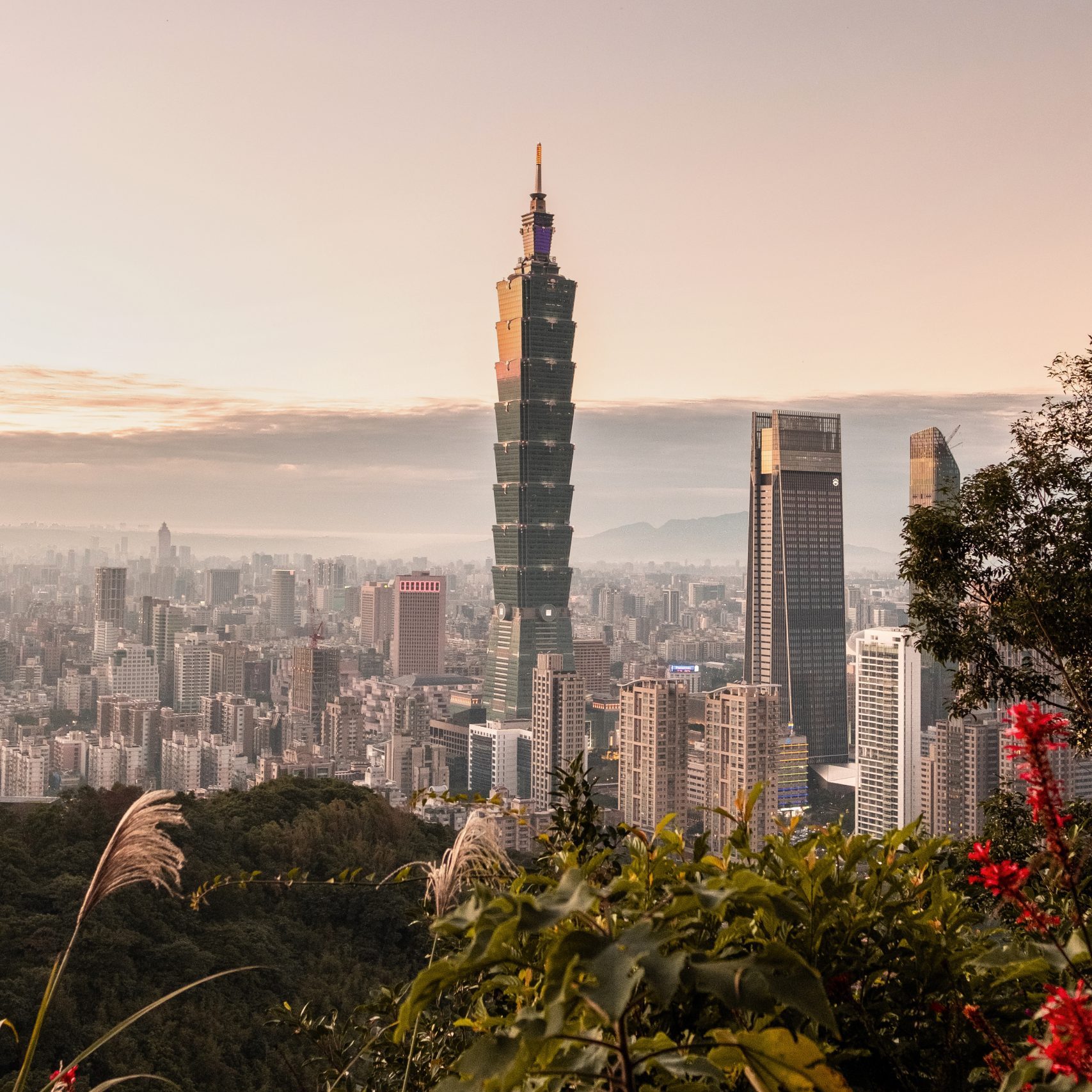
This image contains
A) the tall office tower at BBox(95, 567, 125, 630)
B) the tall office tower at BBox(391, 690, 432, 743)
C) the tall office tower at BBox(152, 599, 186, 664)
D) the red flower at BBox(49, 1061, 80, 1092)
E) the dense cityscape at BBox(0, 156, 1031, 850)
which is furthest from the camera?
the tall office tower at BBox(95, 567, 125, 630)

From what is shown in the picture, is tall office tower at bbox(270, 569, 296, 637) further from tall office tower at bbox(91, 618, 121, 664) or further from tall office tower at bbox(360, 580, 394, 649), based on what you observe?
tall office tower at bbox(91, 618, 121, 664)

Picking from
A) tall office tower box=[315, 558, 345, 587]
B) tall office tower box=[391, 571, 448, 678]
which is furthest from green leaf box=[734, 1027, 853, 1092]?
tall office tower box=[315, 558, 345, 587]

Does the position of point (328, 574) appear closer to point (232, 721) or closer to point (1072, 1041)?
point (232, 721)

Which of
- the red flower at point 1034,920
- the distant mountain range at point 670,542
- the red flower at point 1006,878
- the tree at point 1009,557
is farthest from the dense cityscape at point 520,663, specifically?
the red flower at point 1006,878

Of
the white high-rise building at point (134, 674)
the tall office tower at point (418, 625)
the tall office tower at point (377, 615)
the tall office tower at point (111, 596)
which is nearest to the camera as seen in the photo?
the white high-rise building at point (134, 674)

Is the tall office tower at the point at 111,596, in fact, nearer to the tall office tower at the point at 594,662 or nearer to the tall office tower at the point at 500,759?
the tall office tower at the point at 500,759

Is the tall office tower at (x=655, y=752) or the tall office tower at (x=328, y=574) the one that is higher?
the tall office tower at (x=328, y=574)
